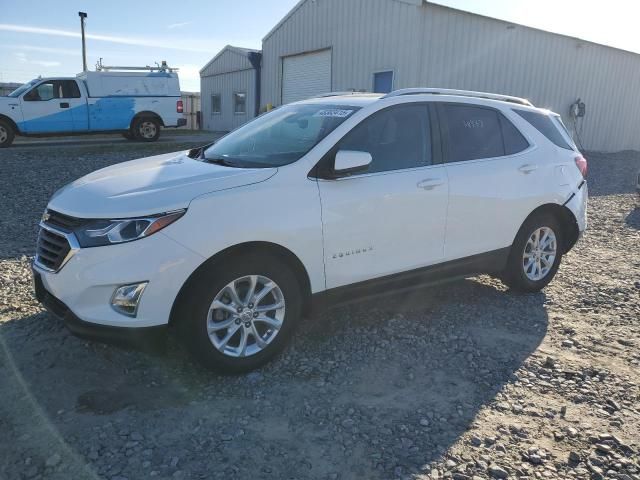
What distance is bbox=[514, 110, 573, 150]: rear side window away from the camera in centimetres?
481

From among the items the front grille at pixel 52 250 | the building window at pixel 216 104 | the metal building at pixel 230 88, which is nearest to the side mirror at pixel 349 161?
the front grille at pixel 52 250

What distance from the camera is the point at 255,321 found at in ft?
10.9

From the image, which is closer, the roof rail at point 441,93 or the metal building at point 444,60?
the roof rail at point 441,93

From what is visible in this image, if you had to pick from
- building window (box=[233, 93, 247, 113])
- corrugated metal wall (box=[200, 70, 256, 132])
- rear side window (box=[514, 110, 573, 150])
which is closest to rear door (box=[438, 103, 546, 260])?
rear side window (box=[514, 110, 573, 150])


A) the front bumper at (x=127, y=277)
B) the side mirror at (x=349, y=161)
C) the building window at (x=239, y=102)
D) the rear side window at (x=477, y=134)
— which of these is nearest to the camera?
the front bumper at (x=127, y=277)

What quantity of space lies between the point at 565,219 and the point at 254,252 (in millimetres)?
3314

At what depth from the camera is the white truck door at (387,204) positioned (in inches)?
137

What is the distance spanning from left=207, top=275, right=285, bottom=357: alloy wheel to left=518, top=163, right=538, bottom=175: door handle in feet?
8.35

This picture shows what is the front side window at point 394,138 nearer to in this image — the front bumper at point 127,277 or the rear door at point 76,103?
the front bumper at point 127,277

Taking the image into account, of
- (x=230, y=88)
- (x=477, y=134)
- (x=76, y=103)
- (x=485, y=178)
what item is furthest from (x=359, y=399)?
(x=230, y=88)

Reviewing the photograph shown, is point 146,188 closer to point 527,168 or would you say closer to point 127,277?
point 127,277

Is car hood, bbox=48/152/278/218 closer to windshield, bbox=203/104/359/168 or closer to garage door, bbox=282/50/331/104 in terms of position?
windshield, bbox=203/104/359/168

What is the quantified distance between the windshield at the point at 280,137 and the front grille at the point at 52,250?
1180 millimetres

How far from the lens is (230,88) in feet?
80.8
